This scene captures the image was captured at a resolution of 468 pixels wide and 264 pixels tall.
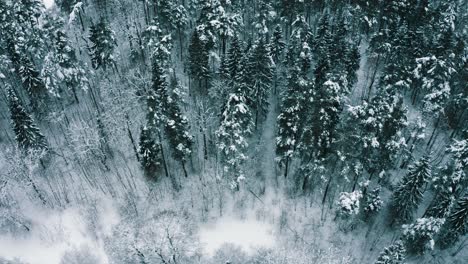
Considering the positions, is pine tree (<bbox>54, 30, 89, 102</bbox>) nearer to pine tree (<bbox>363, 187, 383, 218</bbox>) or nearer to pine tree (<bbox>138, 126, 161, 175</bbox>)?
pine tree (<bbox>138, 126, 161, 175</bbox>)

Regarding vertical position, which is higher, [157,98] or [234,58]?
[234,58]

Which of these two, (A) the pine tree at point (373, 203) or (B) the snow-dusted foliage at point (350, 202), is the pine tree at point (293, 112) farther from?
(A) the pine tree at point (373, 203)

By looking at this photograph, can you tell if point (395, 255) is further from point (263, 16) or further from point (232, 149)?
point (263, 16)

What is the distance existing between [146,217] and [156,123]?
12.0 metres

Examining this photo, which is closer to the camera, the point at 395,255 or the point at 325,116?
the point at 395,255

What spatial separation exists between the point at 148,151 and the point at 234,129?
419 inches

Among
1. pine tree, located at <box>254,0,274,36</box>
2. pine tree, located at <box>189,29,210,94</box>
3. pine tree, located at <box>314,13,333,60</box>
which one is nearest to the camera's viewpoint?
pine tree, located at <box>189,29,210,94</box>

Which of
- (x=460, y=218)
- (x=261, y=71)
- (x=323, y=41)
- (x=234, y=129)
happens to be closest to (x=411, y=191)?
(x=460, y=218)

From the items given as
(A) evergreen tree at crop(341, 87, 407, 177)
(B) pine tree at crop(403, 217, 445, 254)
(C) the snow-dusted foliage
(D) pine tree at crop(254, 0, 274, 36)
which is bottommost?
(B) pine tree at crop(403, 217, 445, 254)

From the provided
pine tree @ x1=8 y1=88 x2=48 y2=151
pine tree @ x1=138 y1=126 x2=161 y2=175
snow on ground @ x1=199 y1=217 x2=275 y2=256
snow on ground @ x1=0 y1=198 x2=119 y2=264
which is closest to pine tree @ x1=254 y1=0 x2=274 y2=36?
pine tree @ x1=138 y1=126 x2=161 y2=175

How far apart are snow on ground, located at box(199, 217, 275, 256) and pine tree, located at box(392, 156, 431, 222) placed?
14.9 meters

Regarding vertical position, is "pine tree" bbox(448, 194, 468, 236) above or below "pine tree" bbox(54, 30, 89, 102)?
below

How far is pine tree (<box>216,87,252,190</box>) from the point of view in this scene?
39062 mm

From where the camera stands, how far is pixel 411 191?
124ft
